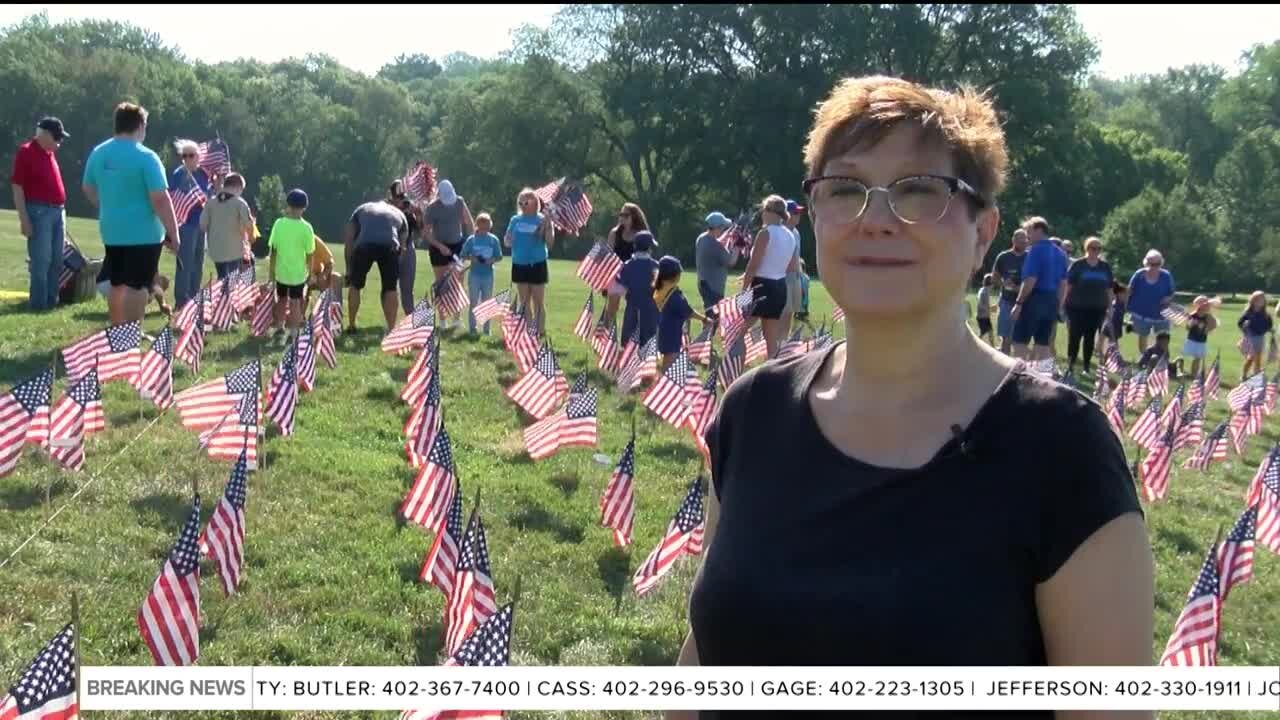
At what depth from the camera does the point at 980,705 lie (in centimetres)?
184

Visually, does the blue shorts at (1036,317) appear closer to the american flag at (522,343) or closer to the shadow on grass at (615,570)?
the american flag at (522,343)

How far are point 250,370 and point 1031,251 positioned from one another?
383 inches

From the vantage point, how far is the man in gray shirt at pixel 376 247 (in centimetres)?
1389

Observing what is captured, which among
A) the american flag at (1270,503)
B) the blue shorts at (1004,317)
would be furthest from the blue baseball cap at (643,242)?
the american flag at (1270,503)

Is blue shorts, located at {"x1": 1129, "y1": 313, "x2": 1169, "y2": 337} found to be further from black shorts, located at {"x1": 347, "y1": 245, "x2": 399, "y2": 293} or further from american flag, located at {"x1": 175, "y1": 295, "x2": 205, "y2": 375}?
american flag, located at {"x1": 175, "y1": 295, "x2": 205, "y2": 375}

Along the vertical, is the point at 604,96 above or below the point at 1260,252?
above

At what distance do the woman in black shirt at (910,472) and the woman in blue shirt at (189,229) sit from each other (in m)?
12.9

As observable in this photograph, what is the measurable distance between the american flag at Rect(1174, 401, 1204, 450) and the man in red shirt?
396 inches

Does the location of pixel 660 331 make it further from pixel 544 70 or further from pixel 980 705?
pixel 544 70

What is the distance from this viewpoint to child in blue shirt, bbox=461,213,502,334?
49.4 feet

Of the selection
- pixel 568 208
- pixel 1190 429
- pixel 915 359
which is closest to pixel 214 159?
pixel 568 208

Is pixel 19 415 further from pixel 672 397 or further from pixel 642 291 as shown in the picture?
pixel 642 291

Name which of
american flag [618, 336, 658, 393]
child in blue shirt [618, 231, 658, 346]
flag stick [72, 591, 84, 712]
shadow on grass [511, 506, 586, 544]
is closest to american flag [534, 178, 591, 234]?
child in blue shirt [618, 231, 658, 346]

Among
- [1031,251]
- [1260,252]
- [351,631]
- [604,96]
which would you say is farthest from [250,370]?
[1260,252]
